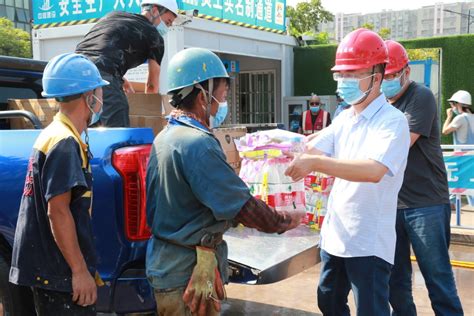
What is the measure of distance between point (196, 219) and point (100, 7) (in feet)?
25.7

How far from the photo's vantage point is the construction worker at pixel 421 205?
3.20 m

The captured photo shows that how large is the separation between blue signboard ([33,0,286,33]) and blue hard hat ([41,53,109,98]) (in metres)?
6.55

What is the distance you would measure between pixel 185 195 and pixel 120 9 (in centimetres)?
740

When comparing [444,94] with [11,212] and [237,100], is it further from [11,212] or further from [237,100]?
[11,212]

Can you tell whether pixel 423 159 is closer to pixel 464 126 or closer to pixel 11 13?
pixel 464 126

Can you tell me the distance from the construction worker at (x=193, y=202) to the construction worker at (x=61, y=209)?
0.93ft

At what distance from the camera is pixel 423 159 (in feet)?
10.7

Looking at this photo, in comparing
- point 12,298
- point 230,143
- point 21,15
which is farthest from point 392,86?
point 21,15

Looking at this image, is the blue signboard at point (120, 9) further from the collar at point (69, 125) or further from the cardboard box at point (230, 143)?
the collar at point (69, 125)

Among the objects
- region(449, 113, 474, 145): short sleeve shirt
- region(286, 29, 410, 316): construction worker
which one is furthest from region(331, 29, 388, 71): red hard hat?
region(449, 113, 474, 145): short sleeve shirt

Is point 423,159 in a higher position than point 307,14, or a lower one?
lower

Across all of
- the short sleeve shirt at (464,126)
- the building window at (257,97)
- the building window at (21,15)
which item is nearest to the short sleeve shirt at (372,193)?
the short sleeve shirt at (464,126)

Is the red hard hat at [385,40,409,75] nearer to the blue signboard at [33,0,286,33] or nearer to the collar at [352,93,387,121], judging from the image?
the collar at [352,93,387,121]

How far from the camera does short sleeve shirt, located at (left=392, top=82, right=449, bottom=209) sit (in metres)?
3.22
